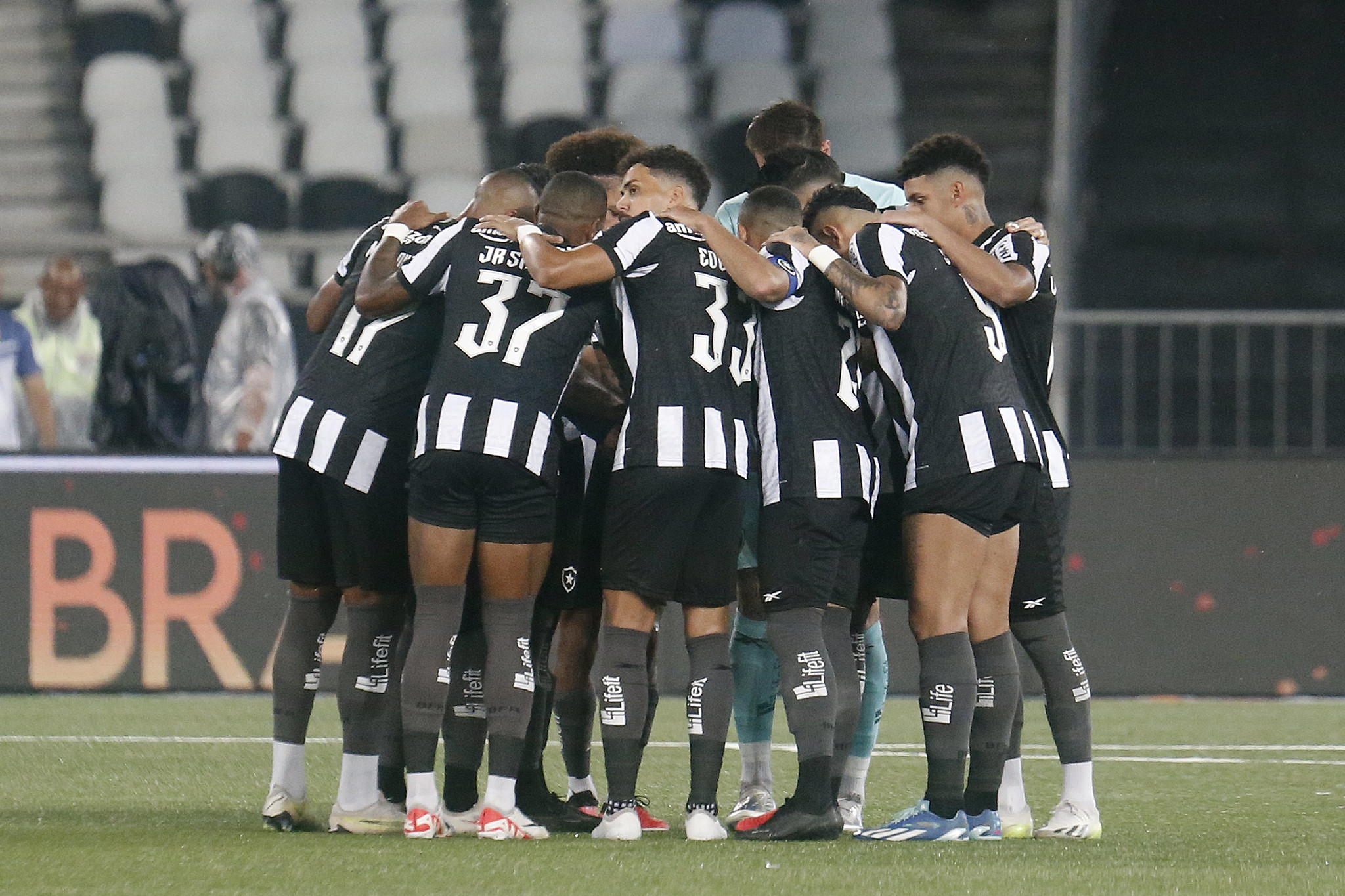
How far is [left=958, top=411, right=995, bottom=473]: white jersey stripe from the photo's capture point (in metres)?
5.07

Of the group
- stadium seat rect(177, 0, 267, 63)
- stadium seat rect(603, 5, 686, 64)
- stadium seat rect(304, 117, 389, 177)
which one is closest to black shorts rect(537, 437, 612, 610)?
stadium seat rect(304, 117, 389, 177)

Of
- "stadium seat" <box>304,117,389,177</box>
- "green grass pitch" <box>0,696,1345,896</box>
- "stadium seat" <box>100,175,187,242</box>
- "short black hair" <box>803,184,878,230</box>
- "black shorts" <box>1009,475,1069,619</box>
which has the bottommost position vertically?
"green grass pitch" <box>0,696,1345,896</box>

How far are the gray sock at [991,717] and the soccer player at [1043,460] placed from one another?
10 cm

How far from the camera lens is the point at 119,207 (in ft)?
46.6

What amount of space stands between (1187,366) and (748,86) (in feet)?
17.1

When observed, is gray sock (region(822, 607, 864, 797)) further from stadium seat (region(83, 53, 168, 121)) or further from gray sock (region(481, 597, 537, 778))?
stadium seat (region(83, 53, 168, 121))

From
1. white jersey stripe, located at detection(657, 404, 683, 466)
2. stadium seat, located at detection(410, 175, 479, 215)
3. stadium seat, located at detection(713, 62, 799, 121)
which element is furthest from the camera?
stadium seat, located at detection(713, 62, 799, 121)

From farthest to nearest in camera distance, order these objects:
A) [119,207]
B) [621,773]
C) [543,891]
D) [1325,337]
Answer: [119,207], [1325,337], [621,773], [543,891]

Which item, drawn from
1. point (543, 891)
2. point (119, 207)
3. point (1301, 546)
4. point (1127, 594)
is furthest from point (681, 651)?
point (119, 207)

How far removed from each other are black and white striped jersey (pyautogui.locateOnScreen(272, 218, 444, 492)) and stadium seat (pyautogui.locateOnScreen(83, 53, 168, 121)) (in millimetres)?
10093

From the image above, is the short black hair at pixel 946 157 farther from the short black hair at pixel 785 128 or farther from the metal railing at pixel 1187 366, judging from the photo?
the metal railing at pixel 1187 366

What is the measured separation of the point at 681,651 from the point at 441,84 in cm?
724

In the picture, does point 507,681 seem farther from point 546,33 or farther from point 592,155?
point 546,33

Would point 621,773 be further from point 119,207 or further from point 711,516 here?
point 119,207
